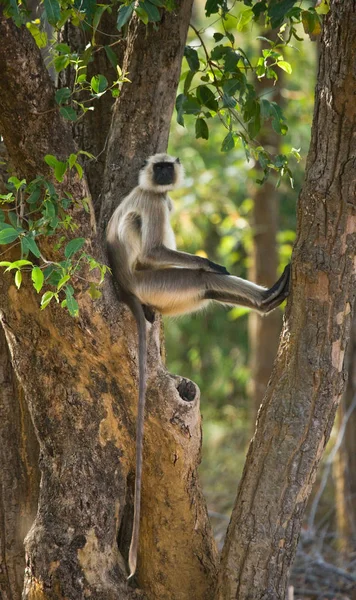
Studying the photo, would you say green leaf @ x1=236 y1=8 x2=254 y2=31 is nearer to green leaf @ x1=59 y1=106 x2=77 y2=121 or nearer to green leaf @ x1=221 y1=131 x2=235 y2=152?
green leaf @ x1=221 y1=131 x2=235 y2=152

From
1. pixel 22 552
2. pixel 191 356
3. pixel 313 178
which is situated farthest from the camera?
pixel 191 356

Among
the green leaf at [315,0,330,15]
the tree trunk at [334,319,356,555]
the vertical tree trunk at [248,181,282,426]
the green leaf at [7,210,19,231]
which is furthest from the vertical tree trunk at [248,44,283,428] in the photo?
the green leaf at [7,210,19,231]

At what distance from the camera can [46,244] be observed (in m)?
2.75

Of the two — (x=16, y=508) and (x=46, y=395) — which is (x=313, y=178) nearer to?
(x=46, y=395)

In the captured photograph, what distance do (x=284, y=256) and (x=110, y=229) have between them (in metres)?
4.04

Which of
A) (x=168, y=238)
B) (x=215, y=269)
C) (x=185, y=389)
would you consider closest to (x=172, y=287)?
(x=215, y=269)

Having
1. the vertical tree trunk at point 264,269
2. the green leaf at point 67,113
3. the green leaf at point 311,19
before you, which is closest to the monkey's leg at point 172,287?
the green leaf at point 67,113

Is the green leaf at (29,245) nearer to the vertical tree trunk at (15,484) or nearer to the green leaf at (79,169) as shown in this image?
the green leaf at (79,169)

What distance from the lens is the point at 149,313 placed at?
3.42 meters

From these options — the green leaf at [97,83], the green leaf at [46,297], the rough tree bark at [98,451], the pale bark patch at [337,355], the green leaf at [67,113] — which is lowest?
the rough tree bark at [98,451]

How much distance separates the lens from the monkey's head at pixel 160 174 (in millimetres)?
3477

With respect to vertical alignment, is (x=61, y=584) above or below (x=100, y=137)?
below

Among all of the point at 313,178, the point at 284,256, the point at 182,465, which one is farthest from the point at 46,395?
the point at 284,256

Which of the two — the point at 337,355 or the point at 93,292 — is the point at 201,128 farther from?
the point at 337,355
